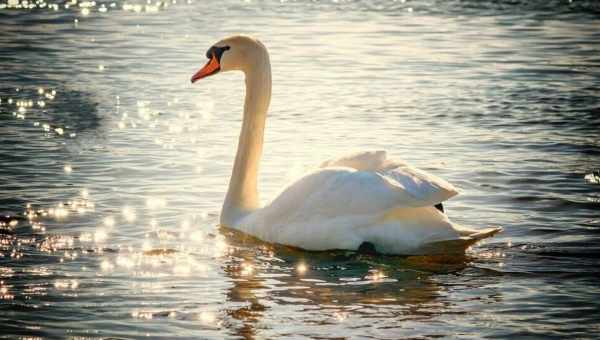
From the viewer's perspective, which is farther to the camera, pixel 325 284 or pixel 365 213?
pixel 365 213

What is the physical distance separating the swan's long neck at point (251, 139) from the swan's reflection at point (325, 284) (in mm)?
484

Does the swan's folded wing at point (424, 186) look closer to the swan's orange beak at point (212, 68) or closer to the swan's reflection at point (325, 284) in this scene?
the swan's reflection at point (325, 284)

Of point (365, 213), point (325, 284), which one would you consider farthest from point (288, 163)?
point (325, 284)

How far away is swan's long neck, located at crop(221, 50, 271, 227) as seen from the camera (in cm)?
1067

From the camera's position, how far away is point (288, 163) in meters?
12.8

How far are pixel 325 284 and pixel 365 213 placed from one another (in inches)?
28.7

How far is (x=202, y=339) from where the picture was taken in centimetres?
773

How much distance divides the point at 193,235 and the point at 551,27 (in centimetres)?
1415

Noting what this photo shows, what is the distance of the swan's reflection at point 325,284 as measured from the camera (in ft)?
27.2

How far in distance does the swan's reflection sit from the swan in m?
0.13

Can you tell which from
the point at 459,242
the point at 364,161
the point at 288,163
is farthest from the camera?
the point at 288,163

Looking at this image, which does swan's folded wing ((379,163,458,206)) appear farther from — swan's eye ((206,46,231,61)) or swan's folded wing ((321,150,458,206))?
swan's eye ((206,46,231,61))

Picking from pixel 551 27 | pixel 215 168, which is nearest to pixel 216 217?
pixel 215 168

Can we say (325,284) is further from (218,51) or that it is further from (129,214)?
(218,51)
